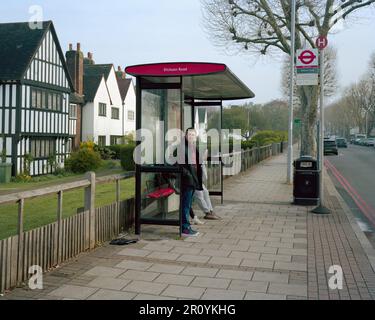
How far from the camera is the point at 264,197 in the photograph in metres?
13.3

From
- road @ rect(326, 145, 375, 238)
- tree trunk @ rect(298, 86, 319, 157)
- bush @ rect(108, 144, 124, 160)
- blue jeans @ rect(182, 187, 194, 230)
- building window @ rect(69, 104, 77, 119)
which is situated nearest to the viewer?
blue jeans @ rect(182, 187, 194, 230)

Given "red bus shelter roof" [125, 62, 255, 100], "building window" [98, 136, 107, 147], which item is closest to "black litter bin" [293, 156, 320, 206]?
"red bus shelter roof" [125, 62, 255, 100]

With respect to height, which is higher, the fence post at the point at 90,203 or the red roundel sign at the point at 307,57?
the red roundel sign at the point at 307,57

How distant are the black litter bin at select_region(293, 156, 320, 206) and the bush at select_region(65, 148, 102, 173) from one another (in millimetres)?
19880

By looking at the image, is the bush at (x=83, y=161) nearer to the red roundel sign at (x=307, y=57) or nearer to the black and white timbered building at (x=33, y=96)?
the black and white timbered building at (x=33, y=96)

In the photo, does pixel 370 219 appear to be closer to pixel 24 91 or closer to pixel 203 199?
pixel 203 199

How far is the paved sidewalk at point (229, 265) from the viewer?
4.88 m

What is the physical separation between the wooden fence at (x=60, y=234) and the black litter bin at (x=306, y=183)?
5265 millimetres

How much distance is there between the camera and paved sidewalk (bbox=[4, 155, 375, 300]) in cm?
488

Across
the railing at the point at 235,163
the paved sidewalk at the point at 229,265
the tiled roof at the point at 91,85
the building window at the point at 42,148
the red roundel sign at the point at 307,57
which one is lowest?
the paved sidewalk at the point at 229,265

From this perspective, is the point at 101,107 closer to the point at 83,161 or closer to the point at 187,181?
the point at 83,161

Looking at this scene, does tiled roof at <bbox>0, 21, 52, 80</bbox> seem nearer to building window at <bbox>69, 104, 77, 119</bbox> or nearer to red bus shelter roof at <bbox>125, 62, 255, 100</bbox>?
building window at <bbox>69, 104, 77, 119</bbox>

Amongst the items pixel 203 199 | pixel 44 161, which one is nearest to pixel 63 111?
pixel 44 161

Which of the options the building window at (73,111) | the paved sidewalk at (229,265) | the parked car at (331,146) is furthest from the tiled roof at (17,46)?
the parked car at (331,146)
